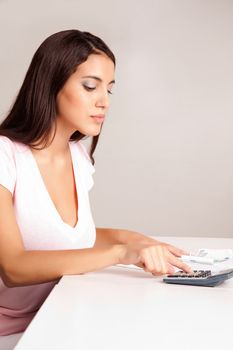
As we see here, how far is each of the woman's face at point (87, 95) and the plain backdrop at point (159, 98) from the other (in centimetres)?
286

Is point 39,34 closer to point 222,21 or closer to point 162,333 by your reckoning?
point 222,21

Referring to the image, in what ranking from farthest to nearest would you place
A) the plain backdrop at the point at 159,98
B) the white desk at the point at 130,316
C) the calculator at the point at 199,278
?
the plain backdrop at the point at 159,98
the calculator at the point at 199,278
the white desk at the point at 130,316

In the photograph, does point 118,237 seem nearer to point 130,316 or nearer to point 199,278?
point 199,278

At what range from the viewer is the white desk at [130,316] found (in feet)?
3.52

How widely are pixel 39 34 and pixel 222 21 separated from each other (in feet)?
4.47

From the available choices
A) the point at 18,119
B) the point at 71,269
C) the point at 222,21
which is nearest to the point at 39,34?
the point at 222,21

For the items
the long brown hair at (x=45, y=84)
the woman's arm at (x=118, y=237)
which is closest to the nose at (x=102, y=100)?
the long brown hair at (x=45, y=84)

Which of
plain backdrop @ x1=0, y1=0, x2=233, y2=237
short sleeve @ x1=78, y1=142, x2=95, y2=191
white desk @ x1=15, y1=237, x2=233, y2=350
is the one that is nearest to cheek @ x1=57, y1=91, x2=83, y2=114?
short sleeve @ x1=78, y1=142, x2=95, y2=191

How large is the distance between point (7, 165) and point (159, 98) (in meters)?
3.12

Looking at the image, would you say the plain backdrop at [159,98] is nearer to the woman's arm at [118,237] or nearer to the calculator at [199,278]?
the woman's arm at [118,237]

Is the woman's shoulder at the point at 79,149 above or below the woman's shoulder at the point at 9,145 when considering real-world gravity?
below

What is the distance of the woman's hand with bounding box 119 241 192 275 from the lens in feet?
5.06

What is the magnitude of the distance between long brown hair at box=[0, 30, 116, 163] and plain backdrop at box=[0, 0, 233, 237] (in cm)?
286

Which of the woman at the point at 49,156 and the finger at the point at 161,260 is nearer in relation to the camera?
the finger at the point at 161,260
